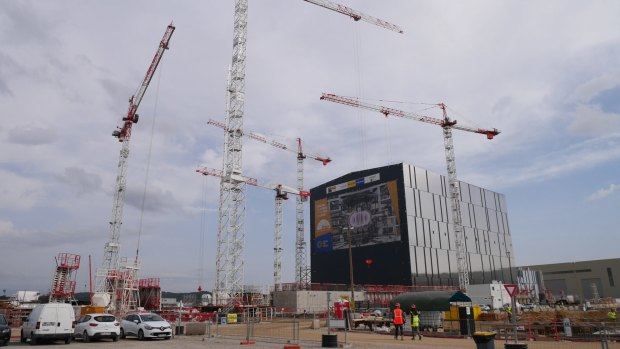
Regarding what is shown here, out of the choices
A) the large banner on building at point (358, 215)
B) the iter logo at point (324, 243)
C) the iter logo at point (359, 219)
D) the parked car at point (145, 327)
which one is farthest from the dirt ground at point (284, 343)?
the iter logo at point (324, 243)

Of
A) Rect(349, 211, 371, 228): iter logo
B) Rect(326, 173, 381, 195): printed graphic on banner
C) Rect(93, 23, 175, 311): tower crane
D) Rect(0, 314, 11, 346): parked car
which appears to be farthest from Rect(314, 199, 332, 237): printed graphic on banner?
Rect(0, 314, 11, 346): parked car

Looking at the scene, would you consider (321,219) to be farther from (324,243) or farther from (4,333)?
(4,333)

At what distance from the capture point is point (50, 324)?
2125 cm

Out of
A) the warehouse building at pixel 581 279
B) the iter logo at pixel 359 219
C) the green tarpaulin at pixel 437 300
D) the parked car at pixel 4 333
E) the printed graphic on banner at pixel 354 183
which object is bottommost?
the parked car at pixel 4 333

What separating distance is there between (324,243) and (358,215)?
11.0 m

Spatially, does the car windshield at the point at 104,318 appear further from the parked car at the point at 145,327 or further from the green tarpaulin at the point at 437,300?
the green tarpaulin at the point at 437,300

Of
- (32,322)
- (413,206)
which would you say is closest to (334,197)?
(413,206)

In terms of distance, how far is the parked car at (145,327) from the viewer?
23.7 m

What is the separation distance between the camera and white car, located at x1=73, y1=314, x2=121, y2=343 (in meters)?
22.5

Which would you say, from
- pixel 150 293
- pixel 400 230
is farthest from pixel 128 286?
pixel 400 230

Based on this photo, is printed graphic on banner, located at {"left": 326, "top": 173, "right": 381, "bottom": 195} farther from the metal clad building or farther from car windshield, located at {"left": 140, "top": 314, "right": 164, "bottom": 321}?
car windshield, located at {"left": 140, "top": 314, "right": 164, "bottom": 321}

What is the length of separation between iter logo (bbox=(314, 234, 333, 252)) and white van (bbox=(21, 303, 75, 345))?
252ft

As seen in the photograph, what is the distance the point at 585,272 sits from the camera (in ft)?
350

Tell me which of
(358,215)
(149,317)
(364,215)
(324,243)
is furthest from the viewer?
(324,243)
